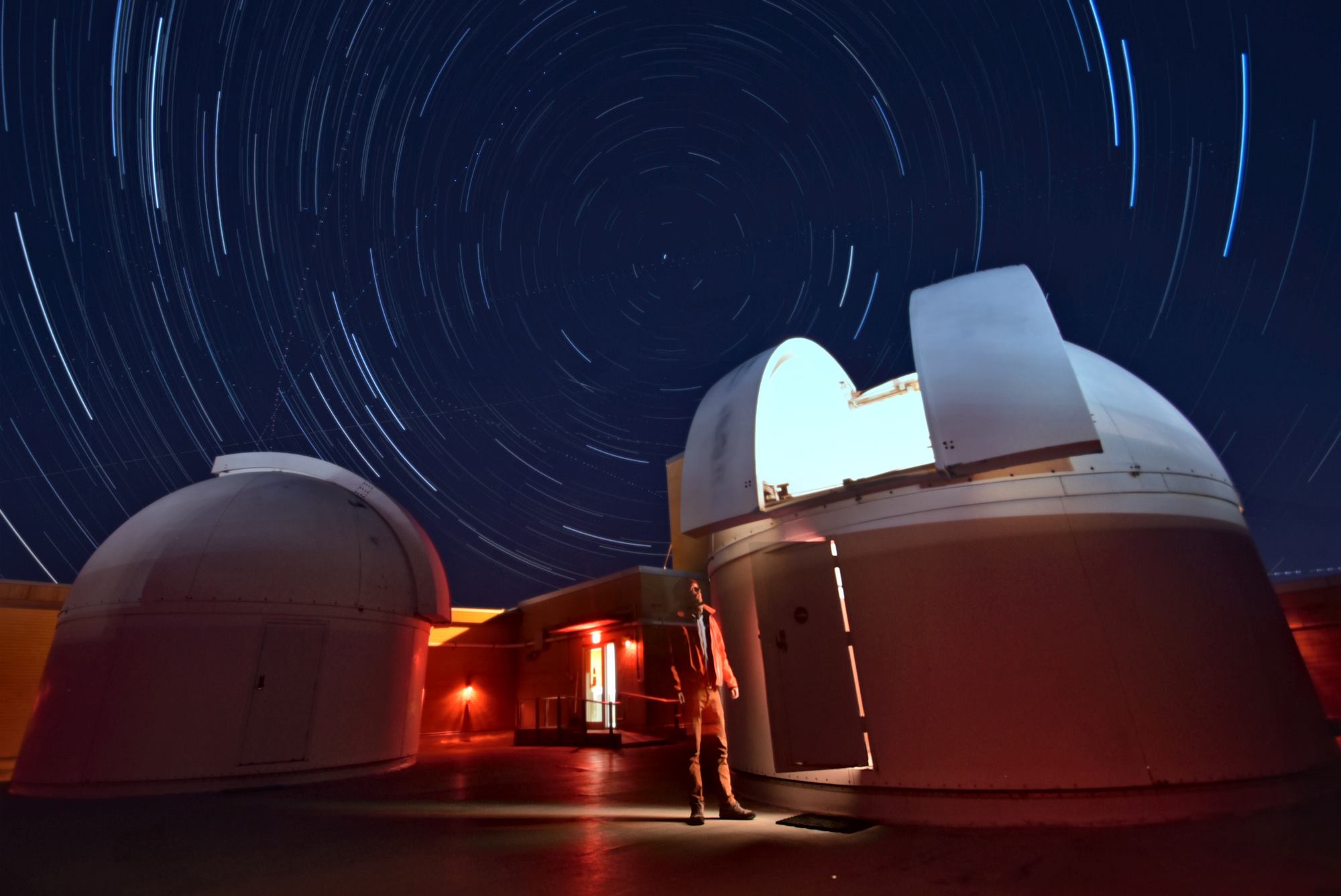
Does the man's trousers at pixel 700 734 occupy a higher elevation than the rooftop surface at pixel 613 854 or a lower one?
higher

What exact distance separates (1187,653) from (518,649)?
2197cm

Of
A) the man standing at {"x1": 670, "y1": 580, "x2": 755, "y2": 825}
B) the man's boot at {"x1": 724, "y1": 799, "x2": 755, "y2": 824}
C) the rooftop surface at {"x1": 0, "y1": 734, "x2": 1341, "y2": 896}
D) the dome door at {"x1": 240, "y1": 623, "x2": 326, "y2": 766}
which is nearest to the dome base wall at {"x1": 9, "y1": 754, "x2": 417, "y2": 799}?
the dome door at {"x1": 240, "y1": 623, "x2": 326, "y2": 766}

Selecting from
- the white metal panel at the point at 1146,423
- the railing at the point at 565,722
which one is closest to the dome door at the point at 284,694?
the railing at the point at 565,722

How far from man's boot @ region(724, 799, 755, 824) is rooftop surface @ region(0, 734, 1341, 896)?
0.34ft

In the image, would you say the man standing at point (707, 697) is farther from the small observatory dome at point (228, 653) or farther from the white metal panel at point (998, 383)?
the small observatory dome at point (228, 653)

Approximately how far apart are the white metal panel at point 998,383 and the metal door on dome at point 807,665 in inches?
73.9

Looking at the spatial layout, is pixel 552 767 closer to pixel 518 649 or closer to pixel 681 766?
pixel 681 766

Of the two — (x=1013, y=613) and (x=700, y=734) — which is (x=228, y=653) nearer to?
→ (x=700, y=734)

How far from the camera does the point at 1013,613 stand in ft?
17.6

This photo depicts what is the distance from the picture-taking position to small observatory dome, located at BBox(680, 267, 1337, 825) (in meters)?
4.99

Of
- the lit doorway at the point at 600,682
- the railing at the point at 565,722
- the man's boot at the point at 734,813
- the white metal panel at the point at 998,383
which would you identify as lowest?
the man's boot at the point at 734,813

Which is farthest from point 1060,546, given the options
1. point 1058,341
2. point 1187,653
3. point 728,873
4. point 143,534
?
point 143,534

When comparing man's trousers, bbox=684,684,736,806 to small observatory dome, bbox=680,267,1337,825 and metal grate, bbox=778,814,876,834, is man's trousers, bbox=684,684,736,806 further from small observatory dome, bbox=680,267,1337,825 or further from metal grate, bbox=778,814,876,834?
small observatory dome, bbox=680,267,1337,825

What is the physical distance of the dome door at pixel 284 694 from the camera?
920 cm
